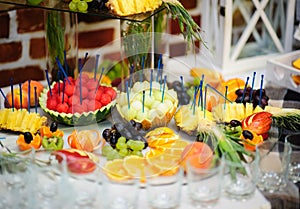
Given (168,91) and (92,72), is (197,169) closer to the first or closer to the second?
(168,91)

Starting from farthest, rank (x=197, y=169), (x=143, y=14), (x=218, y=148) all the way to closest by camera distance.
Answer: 1. (x=143, y=14)
2. (x=218, y=148)
3. (x=197, y=169)

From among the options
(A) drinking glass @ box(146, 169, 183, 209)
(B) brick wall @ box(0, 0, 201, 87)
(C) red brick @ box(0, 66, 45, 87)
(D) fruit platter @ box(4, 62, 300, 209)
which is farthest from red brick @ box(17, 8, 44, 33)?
(A) drinking glass @ box(146, 169, 183, 209)

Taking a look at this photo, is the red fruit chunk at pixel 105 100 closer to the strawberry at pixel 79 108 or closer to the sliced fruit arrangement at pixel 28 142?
the strawberry at pixel 79 108

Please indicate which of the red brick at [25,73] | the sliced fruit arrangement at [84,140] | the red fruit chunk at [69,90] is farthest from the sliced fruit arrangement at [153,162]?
the red brick at [25,73]

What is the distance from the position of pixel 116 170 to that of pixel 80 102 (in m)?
0.30

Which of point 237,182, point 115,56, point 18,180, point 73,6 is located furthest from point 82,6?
point 237,182

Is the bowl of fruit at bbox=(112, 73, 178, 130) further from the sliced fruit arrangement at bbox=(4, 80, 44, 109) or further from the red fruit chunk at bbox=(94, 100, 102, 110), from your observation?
the sliced fruit arrangement at bbox=(4, 80, 44, 109)

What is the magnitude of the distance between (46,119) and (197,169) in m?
0.54

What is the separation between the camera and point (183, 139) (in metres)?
1.88

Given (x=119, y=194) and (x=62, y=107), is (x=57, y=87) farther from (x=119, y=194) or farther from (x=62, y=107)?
(x=119, y=194)

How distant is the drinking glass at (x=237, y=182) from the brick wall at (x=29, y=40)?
0.74 metres

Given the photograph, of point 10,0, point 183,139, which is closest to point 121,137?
point 183,139

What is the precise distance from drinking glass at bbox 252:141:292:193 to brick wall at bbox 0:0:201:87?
2.30 ft

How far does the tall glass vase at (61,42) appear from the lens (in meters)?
2.14
